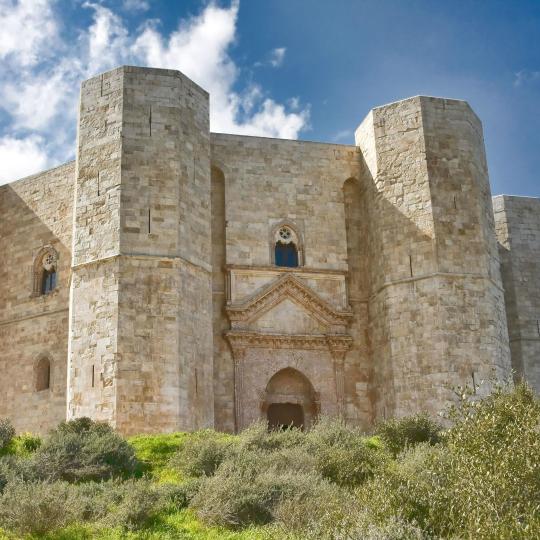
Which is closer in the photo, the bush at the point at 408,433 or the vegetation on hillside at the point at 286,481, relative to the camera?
the vegetation on hillside at the point at 286,481

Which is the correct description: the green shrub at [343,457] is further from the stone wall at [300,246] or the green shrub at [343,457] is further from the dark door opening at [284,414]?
the dark door opening at [284,414]

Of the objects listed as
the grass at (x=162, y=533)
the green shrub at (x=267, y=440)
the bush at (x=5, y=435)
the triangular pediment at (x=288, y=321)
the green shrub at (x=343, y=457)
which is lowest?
the grass at (x=162, y=533)

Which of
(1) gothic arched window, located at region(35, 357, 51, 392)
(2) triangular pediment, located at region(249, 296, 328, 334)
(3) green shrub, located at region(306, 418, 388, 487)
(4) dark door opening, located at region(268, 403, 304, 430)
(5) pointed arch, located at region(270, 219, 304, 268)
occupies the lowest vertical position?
Answer: (3) green shrub, located at region(306, 418, 388, 487)

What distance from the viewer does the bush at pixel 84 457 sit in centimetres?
1338

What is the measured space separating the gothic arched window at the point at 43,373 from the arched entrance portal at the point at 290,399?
560 centimetres

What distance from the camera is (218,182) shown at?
2162 centimetres

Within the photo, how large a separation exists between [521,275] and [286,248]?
713 centimetres

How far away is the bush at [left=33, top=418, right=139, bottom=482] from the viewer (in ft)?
43.9

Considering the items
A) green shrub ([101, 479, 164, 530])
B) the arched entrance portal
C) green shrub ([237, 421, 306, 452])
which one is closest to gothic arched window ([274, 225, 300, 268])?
the arched entrance portal

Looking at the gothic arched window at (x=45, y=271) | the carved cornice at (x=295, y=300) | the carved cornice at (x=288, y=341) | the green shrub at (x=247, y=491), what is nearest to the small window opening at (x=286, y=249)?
the carved cornice at (x=295, y=300)

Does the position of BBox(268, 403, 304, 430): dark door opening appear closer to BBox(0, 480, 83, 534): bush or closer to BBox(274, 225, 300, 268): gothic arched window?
BBox(274, 225, 300, 268): gothic arched window

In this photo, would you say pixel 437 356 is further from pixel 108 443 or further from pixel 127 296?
pixel 108 443

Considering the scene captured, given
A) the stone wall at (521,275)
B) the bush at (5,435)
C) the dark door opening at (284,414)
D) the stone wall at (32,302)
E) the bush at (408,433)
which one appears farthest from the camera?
the stone wall at (521,275)

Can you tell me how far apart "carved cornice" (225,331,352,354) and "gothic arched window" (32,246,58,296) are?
5.19 metres
